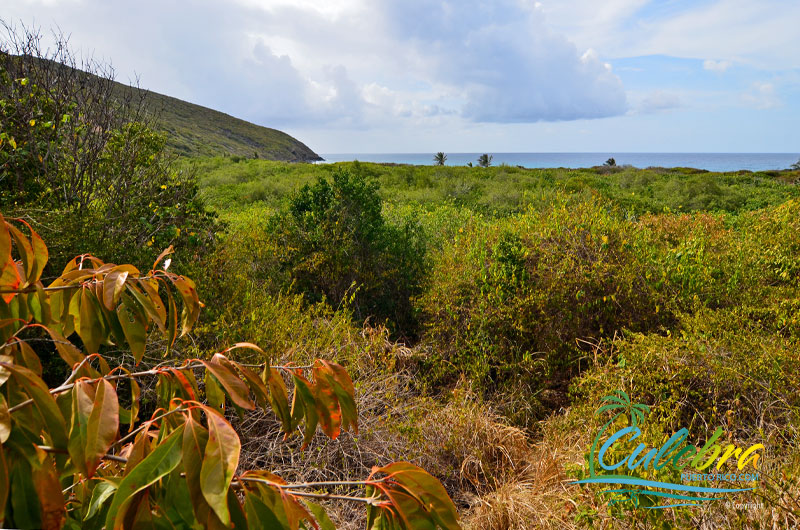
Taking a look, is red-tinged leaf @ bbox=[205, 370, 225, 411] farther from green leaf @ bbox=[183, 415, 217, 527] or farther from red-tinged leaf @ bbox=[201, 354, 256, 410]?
green leaf @ bbox=[183, 415, 217, 527]

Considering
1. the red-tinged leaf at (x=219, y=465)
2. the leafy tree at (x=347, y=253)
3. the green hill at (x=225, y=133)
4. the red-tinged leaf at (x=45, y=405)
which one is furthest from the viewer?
the green hill at (x=225, y=133)

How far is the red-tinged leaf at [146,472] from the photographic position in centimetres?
65

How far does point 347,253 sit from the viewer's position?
644 cm

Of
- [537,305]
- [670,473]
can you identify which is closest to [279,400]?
[670,473]

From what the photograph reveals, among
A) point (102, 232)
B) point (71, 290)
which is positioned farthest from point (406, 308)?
point (71, 290)

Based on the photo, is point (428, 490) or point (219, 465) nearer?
point (219, 465)

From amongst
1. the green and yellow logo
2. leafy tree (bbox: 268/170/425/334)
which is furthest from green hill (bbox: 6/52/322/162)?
the green and yellow logo

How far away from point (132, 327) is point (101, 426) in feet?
1.08

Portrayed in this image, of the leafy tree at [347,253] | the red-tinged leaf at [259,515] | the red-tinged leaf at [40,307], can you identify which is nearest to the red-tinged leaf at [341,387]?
the red-tinged leaf at [259,515]

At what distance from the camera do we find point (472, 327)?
4992 mm

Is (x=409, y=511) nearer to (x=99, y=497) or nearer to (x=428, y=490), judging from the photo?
(x=428, y=490)

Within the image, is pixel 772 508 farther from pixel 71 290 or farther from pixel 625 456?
pixel 71 290

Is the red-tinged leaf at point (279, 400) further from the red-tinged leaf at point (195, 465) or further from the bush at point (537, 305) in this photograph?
the bush at point (537, 305)

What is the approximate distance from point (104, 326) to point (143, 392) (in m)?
2.59
